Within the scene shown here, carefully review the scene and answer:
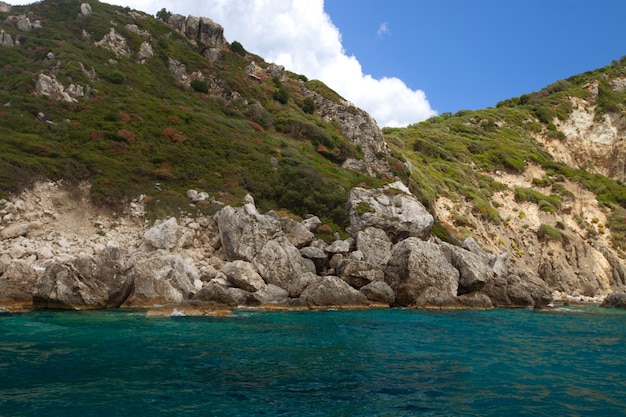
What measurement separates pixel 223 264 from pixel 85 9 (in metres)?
45.6

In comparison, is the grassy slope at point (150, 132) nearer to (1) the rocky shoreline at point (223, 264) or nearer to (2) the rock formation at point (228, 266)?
(1) the rocky shoreline at point (223, 264)

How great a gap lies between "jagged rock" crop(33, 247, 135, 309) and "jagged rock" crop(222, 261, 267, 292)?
552 centimetres

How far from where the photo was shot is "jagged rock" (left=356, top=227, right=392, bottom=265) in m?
32.8

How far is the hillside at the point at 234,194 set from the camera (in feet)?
88.2

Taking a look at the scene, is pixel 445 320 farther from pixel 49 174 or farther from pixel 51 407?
pixel 49 174

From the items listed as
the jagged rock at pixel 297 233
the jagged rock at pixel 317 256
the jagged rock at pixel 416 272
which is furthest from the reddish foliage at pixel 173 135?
the jagged rock at pixel 416 272

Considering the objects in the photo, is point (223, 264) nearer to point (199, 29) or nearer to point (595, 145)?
point (199, 29)

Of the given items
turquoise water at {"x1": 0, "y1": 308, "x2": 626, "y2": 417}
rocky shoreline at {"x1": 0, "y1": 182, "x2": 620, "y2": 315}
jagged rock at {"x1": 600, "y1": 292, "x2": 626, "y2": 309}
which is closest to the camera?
turquoise water at {"x1": 0, "y1": 308, "x2": 626, "y2": 417}

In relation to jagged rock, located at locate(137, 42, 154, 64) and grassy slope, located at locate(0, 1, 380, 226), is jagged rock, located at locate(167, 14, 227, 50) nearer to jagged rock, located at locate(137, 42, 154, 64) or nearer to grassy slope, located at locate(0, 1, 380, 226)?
grassy slope, located at locate(0, 1, 380, 226)

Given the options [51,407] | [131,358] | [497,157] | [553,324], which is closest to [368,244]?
[553,324]

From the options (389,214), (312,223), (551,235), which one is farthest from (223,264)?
(551,235)

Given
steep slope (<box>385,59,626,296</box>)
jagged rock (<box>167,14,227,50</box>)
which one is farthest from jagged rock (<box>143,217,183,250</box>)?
jagged rock (<box>167,14,227,50</box>)

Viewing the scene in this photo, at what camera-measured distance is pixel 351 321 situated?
21922mm

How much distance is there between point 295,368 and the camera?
12.8 m
